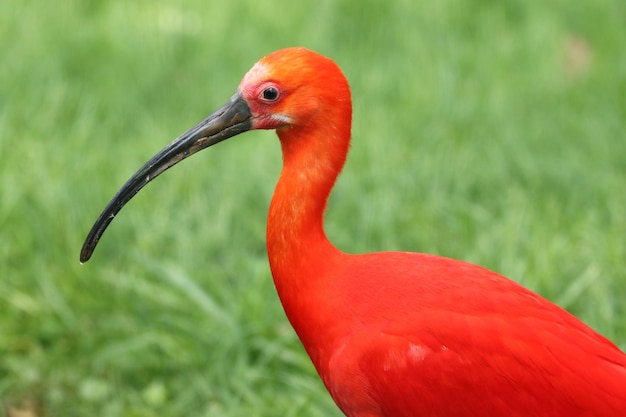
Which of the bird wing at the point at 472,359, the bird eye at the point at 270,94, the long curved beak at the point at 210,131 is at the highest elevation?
the bird eye at the point at 270,94

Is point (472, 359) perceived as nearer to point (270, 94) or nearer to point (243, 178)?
point (270, 94)

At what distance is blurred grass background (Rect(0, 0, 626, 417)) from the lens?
411 centimetres

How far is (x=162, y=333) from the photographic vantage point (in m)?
4.18

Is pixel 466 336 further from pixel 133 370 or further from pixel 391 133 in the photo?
pixel 391 133

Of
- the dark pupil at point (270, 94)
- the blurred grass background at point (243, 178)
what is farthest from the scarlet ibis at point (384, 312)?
the blurred grass background at point (243, 178)

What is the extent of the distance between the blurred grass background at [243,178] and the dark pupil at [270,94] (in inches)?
51.1

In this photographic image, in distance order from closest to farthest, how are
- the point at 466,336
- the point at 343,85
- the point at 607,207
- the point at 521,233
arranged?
the point at 466,336 < the point at 343,85 < the point at 521,233 < the point at 607,207

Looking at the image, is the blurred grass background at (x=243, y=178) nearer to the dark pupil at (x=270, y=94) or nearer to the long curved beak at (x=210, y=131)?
the long curved beak at (x=210, y=131)

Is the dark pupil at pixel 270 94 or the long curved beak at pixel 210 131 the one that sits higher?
Answer: the dark pupil at pixel 270 94

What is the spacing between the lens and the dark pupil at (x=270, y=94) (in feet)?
9.84

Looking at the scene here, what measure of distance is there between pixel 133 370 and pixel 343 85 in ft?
5.49

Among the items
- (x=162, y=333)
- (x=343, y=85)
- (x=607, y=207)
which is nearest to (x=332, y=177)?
(x=343, y=85)

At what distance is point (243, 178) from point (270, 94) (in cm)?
222

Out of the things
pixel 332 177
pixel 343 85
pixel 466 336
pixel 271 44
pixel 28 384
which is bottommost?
pixel 28 384
